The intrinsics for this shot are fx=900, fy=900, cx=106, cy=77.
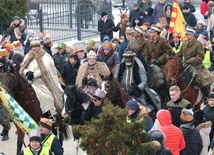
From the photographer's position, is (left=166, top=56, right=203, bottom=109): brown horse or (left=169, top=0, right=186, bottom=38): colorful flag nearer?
(left=166, top=56, right=203, bottom=109): brown horse

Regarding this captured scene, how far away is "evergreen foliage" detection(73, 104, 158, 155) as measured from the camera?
34.2ft

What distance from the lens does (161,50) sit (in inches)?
826

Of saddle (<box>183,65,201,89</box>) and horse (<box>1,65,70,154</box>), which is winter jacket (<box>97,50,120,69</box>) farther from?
horse (<box>1,65,70,154</box>)

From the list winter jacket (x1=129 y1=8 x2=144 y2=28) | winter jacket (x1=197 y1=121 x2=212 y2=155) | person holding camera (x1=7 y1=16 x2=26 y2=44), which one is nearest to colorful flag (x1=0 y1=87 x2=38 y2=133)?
winter jacket (x1=197 y1=121 x2=212 y2=155)

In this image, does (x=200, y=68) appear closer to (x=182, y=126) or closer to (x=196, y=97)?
(x=196, y=97)

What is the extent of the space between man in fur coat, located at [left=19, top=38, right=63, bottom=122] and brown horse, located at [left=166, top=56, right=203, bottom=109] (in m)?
2.77

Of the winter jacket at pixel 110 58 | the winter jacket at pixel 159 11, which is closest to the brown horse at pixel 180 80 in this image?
the winter jacket at pixel 110 58

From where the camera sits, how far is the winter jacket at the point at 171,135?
13961 mm

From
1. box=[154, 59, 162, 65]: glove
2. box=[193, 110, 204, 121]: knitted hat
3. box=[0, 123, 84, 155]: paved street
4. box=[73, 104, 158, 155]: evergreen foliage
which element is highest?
box=[73, 104, 158, 155]: evergreen foliage

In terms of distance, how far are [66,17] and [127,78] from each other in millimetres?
10015

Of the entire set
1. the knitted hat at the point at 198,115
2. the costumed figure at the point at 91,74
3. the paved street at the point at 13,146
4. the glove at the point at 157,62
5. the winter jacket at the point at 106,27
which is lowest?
the paved street at the point at 13,146

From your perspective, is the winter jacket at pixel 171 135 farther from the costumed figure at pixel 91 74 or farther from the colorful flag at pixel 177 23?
the colorful flag at pixel 177 23

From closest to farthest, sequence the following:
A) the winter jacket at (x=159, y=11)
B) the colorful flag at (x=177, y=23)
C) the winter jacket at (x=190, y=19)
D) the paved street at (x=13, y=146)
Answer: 1. the paved street at (x=13, y=146)
2. the colorful flag at (x=177, y=23)
3. the winter jacket at (x=190, y=19)
4. the winter jacket at (x=159, y=11)

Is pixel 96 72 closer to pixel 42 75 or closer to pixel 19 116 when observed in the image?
pixel 42 75
